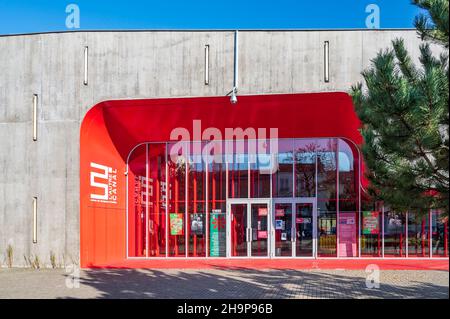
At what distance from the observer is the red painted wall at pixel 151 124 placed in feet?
51.9

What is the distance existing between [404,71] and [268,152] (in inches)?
467

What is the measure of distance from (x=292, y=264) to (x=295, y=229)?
243 centimetres

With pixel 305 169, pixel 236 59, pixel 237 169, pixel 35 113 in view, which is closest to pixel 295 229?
pixel 305 169

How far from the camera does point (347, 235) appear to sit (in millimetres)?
18359

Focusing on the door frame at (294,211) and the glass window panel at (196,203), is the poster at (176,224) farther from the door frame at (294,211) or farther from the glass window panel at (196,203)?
the door frame at (294,211)

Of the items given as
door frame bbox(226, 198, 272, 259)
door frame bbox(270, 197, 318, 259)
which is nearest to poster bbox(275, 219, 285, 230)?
door frame bbox(270, 197, 318, 259)

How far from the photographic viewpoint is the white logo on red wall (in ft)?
53.9

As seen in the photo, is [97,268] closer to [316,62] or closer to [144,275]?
[144,275]

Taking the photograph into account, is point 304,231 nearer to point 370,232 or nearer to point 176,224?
point 370,232

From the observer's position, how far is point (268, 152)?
18.9 metres

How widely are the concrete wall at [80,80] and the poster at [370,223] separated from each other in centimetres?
527

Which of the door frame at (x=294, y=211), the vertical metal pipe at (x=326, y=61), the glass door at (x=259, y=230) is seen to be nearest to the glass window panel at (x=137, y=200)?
the glass door at (x=259, y=230)

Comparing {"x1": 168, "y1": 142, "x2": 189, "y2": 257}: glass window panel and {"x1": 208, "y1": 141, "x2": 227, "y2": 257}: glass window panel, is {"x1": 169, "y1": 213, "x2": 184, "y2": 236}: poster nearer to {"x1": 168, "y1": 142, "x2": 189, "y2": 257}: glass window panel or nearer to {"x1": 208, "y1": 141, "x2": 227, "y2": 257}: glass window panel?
{"x1": 168, "y1": 142, "x2": 189, "y2": 257}: glass window panel

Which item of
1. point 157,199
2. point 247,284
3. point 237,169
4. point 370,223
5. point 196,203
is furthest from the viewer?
point 157,199
